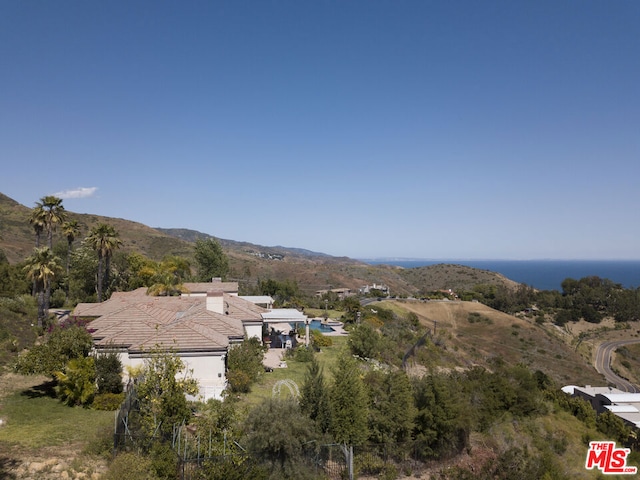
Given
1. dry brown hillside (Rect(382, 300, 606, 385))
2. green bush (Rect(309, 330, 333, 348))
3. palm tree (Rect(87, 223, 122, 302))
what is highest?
palm tree (Rect(87, 223, 122, 302))

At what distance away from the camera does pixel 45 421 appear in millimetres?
17750

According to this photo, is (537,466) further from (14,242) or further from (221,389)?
(14,242)

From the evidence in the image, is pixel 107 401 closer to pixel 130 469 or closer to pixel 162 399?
pixel 162 399

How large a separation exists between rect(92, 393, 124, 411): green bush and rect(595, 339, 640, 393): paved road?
73289mm

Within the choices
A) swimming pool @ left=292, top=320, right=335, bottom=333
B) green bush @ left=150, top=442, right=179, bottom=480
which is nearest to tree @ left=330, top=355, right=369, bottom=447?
green bush @ left=150, top=442, right=179, bottom=480

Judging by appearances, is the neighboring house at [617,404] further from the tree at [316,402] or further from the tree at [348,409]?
the tree at [316,402]

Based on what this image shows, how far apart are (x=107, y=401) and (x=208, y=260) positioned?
50467 mm

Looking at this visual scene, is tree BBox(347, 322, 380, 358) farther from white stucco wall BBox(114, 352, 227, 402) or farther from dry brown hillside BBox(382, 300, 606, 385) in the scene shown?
white stucco wall BBox(114, 352, 227, 402)

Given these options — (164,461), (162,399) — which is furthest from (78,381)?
(164,461)

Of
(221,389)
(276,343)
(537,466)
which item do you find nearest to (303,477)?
(221,389)

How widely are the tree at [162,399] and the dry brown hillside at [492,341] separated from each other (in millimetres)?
37333

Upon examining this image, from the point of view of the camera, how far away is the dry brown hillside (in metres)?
59.5

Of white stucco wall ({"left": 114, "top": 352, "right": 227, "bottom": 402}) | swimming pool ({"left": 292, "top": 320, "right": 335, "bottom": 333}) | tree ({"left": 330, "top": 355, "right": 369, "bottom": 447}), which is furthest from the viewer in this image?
swimming pool ({"left": 292, "top": 320, "right": 335, "bottom": 333})

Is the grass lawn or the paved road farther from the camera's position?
the paved road
